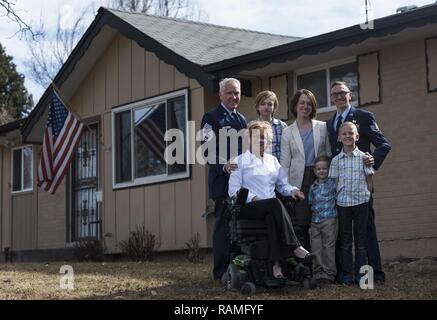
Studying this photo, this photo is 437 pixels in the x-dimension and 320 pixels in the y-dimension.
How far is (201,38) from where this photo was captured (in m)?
14.5

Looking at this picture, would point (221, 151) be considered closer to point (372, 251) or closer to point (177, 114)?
point (372, 251)

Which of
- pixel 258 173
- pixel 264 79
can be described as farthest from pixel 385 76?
pixel 258 173

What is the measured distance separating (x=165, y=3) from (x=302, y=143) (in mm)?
27778

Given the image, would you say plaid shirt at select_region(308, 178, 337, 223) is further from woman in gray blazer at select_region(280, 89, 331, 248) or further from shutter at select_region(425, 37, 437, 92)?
shutter at select_region(425, 37, 437, 92)

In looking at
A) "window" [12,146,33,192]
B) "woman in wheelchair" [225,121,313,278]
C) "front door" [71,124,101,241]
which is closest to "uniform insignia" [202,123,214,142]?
"woman in wheelchair" [225,121,313,278]

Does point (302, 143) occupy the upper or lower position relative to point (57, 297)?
upper

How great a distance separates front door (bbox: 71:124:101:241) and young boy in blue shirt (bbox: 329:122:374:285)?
355 inches

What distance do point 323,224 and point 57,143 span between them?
8573 mm

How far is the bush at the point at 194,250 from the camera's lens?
480 inches

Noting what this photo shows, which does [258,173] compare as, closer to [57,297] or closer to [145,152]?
[57,297]

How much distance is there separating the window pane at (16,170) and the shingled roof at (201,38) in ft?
17.7

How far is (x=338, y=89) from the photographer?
728 cm

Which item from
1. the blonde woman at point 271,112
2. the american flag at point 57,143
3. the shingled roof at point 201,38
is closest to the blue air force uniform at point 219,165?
the blonde woman at point 271,112

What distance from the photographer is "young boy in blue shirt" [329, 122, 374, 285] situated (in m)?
7.11
